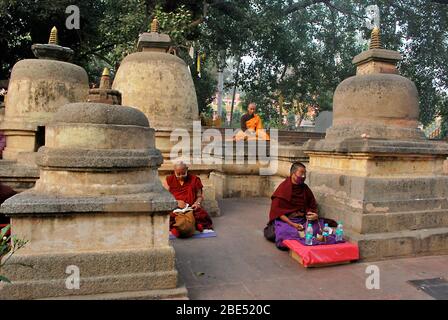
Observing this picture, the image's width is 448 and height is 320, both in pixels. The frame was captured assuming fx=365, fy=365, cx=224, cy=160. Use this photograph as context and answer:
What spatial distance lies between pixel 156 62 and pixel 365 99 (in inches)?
150

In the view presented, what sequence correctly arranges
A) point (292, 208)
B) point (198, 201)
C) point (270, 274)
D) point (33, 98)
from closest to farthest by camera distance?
1. point (270, 274)
2. point (292, 208)
3. point (198, 201)
4. point (33, 98)

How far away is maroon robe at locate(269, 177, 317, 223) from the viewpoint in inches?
196

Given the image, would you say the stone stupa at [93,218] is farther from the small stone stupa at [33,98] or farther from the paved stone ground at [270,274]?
the small stone stupa at [33,98]

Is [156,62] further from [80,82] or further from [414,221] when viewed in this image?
[414,221]

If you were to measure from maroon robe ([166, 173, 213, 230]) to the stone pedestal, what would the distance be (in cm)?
219

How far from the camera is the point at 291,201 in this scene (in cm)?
502

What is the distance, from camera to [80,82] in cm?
633

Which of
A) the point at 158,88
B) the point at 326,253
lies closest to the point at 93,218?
the point at 326,253

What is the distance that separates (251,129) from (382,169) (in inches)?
187

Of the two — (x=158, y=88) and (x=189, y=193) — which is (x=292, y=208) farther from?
(x=158, y=88)

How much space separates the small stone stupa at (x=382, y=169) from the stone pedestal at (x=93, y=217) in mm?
2534

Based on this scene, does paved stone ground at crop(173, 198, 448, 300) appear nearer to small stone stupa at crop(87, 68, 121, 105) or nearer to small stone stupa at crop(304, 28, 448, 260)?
small stone stupa at crop(304, 28, 448, 260)

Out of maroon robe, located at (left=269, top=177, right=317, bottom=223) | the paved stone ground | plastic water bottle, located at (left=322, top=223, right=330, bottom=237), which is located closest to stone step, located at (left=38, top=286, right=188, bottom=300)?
the paved stone ground
